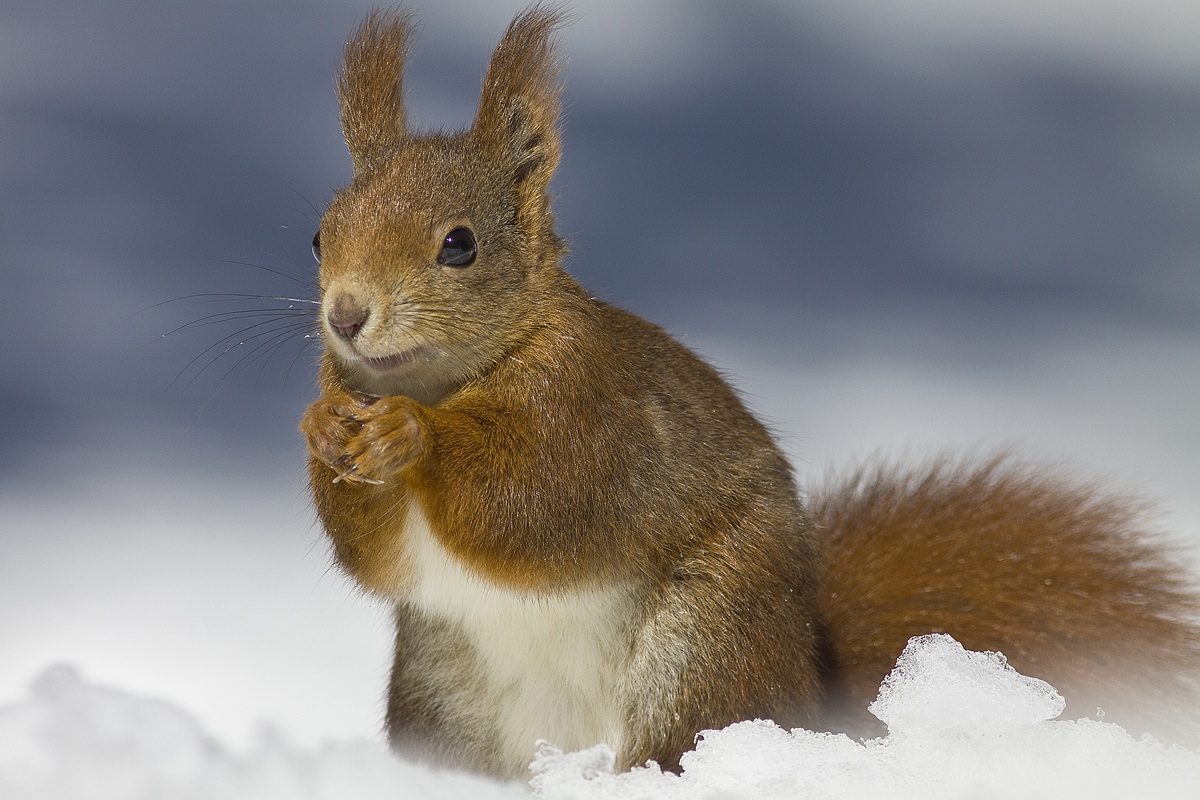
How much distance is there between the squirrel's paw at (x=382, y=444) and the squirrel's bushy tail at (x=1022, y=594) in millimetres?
970

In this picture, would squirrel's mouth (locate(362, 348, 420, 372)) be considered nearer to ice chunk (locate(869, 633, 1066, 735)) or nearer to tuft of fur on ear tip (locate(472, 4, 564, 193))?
tuft of fur on ear tip (locate(472, 4, 564, 193))

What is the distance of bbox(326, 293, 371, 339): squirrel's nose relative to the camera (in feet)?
6.26

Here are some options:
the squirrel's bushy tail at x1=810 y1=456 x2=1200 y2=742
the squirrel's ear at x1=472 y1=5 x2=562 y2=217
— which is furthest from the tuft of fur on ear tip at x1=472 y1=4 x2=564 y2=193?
the squirrel's bushy tail at x1=810 y1=456 x2=1200 y2=742

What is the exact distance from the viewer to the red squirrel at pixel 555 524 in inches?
78.3

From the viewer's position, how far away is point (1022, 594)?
242 centimetres

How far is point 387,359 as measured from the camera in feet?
6.51

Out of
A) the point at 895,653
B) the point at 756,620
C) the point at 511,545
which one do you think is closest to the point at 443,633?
the point at 511,545

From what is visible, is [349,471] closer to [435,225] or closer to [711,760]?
[435,225]

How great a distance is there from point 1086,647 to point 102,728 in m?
1.68

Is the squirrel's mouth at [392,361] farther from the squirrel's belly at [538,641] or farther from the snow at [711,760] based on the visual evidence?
the snow at [711,760]

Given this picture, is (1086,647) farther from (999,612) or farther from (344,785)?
(344,785)

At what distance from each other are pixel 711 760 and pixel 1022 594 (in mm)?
808

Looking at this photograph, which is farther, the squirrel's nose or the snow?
the squirrel's nose

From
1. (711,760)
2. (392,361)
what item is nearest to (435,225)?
(392,361)
